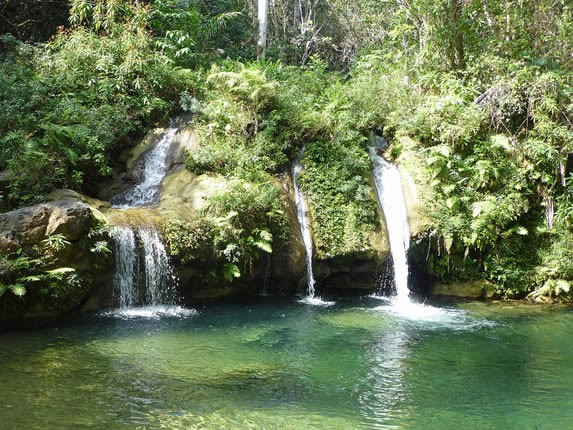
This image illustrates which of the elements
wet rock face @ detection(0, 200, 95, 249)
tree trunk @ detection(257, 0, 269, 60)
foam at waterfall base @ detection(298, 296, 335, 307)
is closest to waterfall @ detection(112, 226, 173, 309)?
wet rock face @ detection(0, 200, 95, 249)

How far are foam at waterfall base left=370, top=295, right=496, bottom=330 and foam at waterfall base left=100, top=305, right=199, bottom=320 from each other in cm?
389

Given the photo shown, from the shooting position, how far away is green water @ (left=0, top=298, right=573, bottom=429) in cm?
609

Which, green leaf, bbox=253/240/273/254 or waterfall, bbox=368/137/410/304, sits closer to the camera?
green leaf, bbox=253/240/273/254

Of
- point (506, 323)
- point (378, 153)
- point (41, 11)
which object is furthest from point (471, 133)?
point (41, 11)

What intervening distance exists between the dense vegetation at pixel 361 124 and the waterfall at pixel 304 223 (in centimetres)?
21

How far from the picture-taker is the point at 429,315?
443 inches

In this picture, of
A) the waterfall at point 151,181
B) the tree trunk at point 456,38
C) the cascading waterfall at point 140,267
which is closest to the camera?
the cascading waterfall at point 140,267

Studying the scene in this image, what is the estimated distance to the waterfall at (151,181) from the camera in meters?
13.0

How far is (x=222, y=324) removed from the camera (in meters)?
10.0

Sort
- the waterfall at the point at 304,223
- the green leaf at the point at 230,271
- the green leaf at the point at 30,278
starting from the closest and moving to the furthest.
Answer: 1. the green leaf at the point at 30,278
2. the green leaf at the point at 230,271
3. the waterfall at the point at 304,223

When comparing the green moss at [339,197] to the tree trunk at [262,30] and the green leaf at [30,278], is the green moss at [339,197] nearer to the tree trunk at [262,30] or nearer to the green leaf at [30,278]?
the green leaf at [30,278]

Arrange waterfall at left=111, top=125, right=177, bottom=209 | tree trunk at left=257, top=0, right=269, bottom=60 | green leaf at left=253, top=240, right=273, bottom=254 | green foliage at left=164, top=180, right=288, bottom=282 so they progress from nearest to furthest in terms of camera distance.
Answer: green foliage at left=164, top=180, right=288, bottom=282 < green leaf at left=253, top=240, right=273, bottom=254 < waterfall at left=111, top=125, right=177, bottom=209 < tree trunk at left=257, top=0, right=269, bottom=60

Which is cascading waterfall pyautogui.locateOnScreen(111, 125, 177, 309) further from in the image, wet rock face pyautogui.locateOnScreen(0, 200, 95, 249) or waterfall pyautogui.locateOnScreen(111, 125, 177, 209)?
waterfall pyautogui.locateOnScreen(111, 125, 177, 209)

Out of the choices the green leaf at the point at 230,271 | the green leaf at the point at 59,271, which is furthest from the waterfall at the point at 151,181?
the green leaf at the point at 59,271
